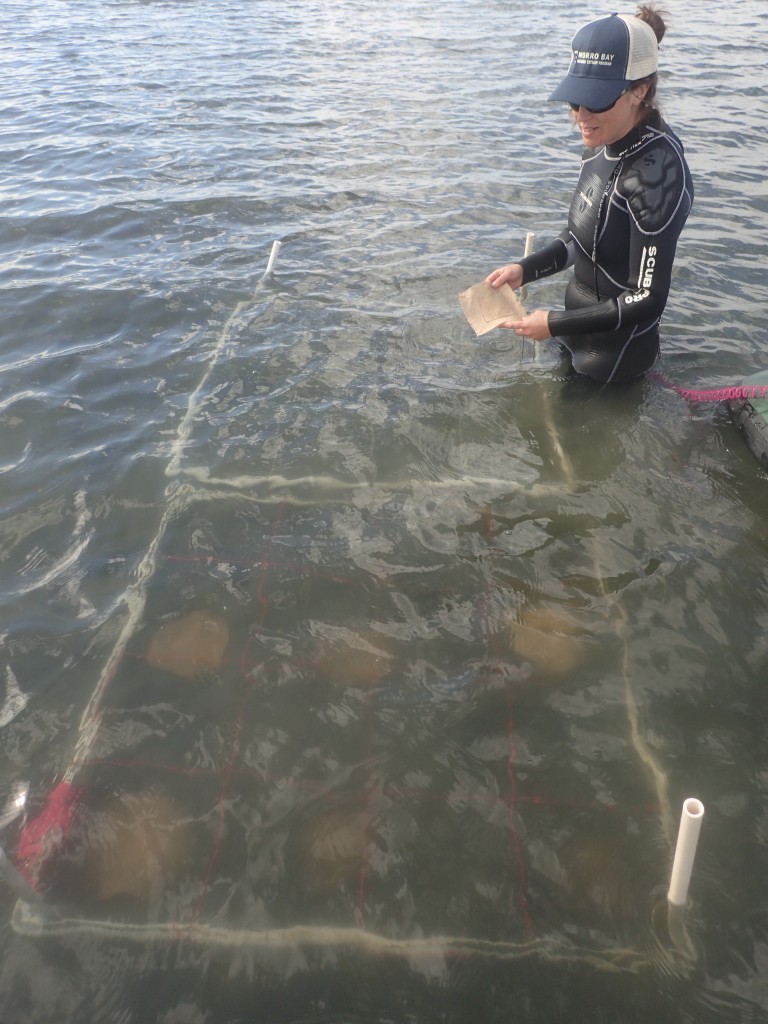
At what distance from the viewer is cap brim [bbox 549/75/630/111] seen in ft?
11.8

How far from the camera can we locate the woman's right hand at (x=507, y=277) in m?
4.59

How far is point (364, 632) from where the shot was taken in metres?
3.71

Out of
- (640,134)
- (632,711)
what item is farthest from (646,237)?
(632,711)

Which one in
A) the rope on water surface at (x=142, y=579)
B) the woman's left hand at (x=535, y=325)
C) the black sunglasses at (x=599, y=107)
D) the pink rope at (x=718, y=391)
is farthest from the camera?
the pink rope at (x=718, y=391)

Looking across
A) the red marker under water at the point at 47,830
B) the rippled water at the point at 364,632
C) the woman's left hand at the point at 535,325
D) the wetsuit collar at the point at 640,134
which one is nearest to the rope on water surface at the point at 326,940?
the rippled water at the point at 364,632

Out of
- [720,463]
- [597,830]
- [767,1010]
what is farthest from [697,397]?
[767,1010]

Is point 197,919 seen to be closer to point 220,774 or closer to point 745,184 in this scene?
point 220,774

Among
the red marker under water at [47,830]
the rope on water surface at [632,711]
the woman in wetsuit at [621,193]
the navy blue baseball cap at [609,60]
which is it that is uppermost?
the navy blue baseball cap at [609,60]

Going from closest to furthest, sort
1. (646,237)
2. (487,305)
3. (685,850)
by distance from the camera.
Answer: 1. (685,850)
2. (646,237)
3. (487,305)

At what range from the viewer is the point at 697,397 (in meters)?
5.14

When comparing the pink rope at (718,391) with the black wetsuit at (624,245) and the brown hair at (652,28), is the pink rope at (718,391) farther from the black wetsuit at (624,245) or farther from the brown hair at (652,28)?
the brown hair at (652,28)

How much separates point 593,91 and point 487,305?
4.26ft

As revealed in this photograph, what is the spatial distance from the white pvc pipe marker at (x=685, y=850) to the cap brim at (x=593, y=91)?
11.0 ft

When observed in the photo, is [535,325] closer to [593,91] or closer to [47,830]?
[593,91]
